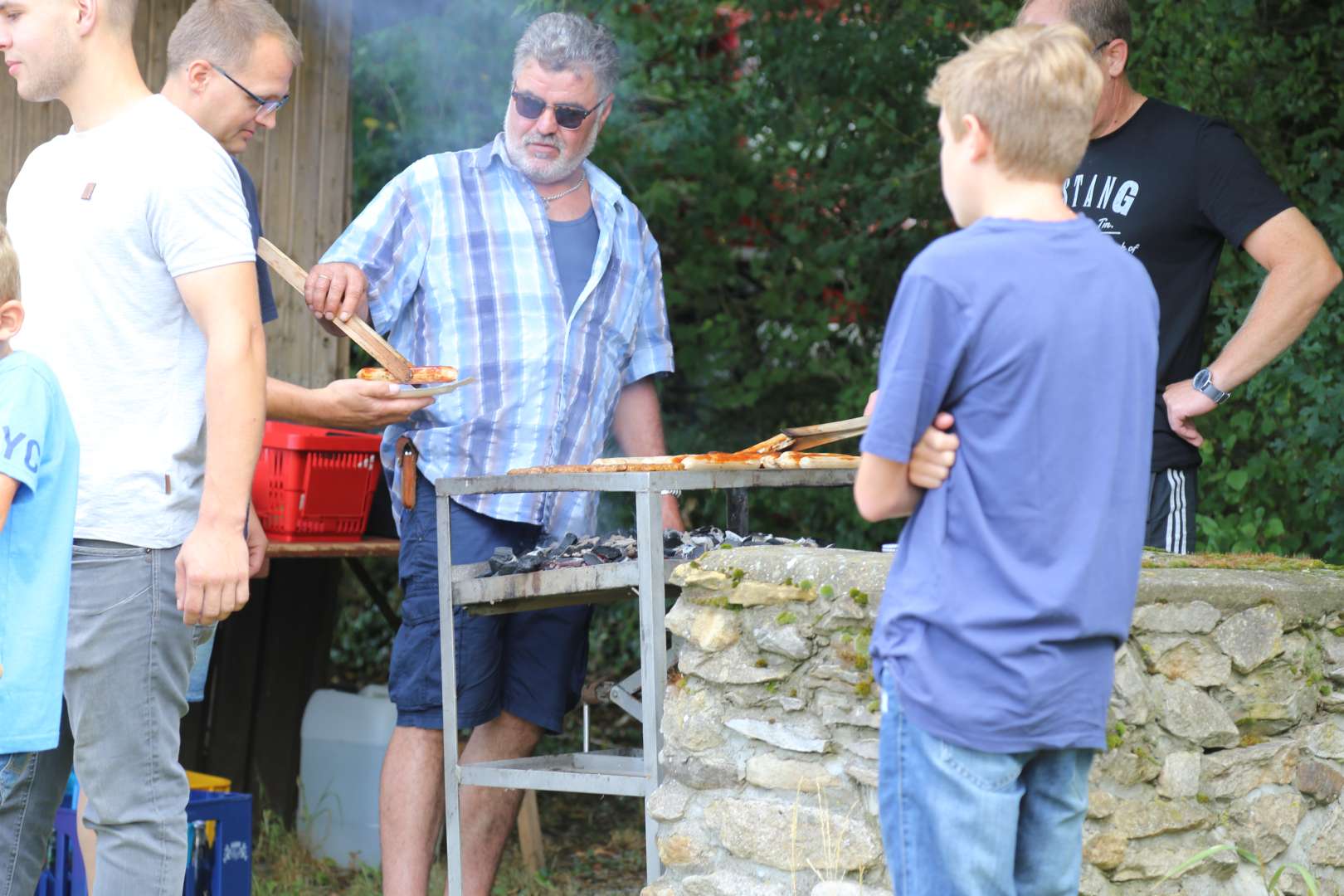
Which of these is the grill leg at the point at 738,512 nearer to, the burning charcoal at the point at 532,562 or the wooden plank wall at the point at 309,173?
the burning charcoal at the point at 532,562

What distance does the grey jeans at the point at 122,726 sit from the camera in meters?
2.60

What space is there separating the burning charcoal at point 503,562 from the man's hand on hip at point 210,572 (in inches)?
42.3

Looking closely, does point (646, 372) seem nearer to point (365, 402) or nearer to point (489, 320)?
point (489, 320)

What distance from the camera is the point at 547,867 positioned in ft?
17.8

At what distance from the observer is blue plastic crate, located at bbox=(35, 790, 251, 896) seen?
424cm

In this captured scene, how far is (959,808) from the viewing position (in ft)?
6.75

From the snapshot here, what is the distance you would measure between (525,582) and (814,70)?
12.0ft

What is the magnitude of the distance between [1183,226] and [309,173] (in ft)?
10.6

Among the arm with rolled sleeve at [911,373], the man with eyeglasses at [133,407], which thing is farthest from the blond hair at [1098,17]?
the man with eyeglasses at [133,407]

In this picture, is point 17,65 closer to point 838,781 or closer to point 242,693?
point 838,781

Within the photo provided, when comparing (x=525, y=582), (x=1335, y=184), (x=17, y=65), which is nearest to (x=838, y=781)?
(x=525, y=582)

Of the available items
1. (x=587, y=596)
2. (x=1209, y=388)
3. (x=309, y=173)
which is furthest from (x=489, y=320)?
(x=309, y=173)

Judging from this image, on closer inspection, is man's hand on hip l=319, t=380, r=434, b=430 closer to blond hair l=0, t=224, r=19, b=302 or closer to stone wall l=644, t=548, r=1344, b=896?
stone wall l=644, t=548, r=1344, b=896

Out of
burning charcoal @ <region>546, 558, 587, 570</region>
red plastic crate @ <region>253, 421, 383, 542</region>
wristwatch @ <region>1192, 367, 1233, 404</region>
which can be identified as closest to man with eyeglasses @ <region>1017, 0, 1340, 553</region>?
wristwatch @ <region>1192, 367, 1233, 404</region>
